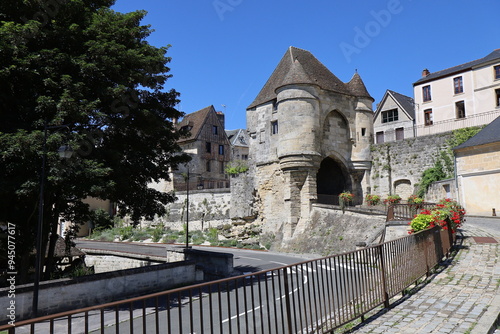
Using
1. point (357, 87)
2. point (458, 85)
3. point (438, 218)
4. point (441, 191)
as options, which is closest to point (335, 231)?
point (441, 191)

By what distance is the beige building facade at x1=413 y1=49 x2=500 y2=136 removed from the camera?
101ft

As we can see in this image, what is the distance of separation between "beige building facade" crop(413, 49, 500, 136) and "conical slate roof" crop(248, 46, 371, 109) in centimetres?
862

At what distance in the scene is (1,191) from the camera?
8867 millimetres

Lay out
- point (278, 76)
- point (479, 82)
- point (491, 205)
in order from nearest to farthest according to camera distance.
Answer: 1. point (491, 205)
2. point (278, 76)
3. point (479, 82)

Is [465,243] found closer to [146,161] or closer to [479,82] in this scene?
[146,161]

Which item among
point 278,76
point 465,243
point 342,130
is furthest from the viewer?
point 278,76

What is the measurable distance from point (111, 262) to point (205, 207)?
1621cm

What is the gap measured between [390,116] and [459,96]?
27.7ft

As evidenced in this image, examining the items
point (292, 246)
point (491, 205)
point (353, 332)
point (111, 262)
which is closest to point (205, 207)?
point (292, 246)

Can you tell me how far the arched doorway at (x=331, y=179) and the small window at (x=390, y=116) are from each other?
15.9 metres

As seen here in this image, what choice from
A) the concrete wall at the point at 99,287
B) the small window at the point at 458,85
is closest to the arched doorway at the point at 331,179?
the small window at the point at 458,85

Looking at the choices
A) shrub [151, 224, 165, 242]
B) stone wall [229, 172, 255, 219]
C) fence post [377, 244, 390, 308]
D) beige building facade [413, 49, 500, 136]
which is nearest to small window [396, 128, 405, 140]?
beige building facade [413, 49, 500, 136]

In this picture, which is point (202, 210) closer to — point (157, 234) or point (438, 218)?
point (157, 234)

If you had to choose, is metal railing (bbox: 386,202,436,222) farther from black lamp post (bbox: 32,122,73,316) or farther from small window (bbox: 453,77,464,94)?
small window (bbox: 453,77,464,94)
